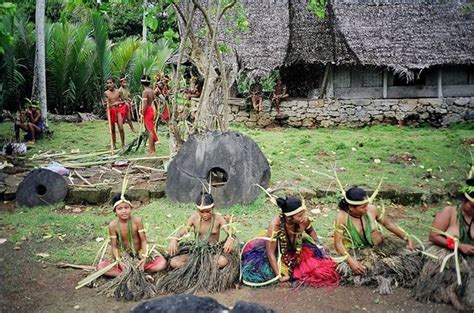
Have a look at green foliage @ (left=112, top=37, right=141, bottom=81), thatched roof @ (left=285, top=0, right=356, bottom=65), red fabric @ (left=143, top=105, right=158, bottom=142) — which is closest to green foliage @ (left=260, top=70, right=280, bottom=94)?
thatched roof @ (left=285, top=0, right=356, bottom=65)

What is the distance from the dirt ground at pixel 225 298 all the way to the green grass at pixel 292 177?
0.56 meters

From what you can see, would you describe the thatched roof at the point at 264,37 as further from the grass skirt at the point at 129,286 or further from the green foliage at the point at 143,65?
the grass skirt at the point at 129,286

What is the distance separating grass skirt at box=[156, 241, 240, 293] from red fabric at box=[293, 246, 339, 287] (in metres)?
0.59

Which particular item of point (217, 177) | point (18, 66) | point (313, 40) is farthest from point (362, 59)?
point (18, 66)

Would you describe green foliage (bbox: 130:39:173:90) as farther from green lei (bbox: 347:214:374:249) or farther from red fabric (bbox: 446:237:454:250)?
red fabric (bbox: 446:237:454:250)

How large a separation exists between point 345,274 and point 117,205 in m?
2.20

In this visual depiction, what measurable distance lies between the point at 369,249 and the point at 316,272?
0.58 meters

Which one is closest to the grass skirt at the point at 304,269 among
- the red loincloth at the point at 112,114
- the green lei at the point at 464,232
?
the green lei at the point at 464,232

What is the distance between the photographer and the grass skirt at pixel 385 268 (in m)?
4.33

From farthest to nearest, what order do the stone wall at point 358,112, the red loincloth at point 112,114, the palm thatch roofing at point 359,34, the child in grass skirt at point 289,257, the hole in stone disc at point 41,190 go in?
the stone wall at point 358,112
the palm thatch roofing at point 359,34
the red loincloth at point 112,114
the hole in stone disc at point 41,190
the child in grass skirt at point 289,257

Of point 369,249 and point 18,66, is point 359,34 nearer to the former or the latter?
point 18,66

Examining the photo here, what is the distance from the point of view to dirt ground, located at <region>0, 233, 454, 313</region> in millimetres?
3998

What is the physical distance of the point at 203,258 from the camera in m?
4.52

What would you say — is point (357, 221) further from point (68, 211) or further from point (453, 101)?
point (453, 101)
